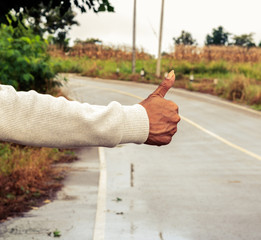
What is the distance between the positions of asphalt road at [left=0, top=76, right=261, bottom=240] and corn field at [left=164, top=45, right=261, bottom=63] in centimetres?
2724

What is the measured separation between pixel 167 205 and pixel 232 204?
3.32 feet

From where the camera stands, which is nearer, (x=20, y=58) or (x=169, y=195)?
(x=169, y=195)

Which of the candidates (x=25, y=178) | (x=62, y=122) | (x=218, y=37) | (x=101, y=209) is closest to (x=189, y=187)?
(x=101, y=209)

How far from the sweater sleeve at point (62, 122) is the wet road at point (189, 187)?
4.44 meters

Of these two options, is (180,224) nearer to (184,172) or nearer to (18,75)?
(184,172)

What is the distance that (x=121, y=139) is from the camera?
8.22 ft

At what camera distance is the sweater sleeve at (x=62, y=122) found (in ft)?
7.82

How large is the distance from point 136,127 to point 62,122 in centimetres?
33

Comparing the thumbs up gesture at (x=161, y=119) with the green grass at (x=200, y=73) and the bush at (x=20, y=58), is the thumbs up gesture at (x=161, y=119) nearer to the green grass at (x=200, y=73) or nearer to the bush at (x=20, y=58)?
the bush at (x=20, y=58)

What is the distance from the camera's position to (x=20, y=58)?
12023 millimetres

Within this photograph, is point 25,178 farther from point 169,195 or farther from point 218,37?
point 218,37

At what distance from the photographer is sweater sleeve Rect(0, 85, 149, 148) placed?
7.82ft

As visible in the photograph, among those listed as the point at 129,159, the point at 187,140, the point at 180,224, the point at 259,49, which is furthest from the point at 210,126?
the point at 259,49

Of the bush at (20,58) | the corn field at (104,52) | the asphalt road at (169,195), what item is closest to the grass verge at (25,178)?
the asphalt road at (169,195)
